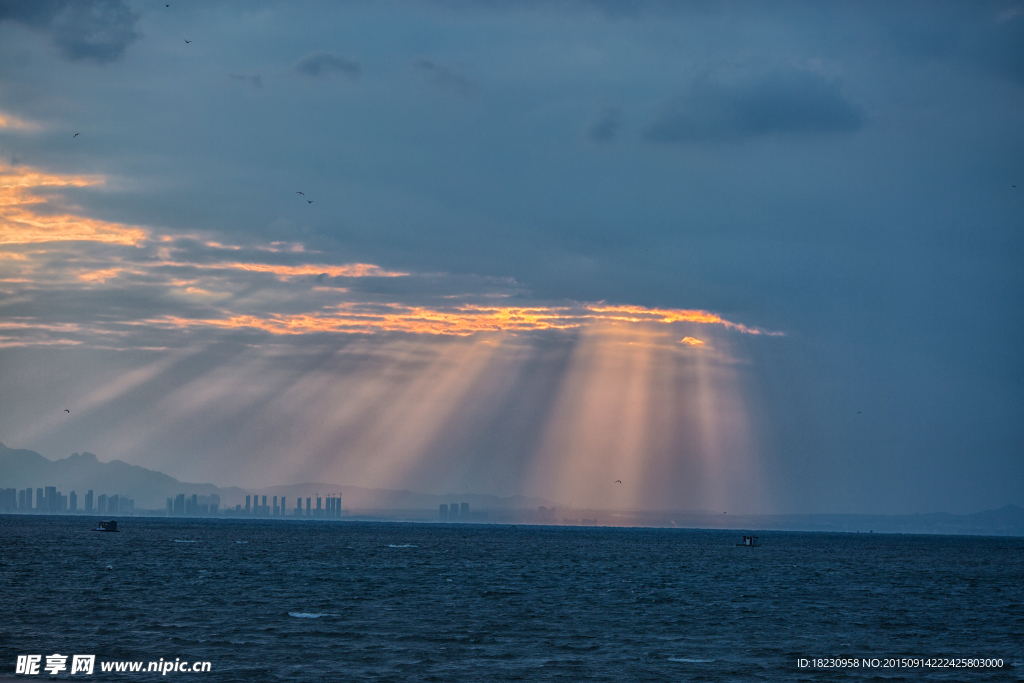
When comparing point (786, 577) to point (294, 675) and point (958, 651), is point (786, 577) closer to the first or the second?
point (958, 651)

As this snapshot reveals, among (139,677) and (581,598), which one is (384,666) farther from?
(581,598)

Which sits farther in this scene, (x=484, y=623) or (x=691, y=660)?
(x=484, y=623)

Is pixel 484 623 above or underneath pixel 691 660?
above

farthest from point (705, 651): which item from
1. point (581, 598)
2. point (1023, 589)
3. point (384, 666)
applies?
point (1023, 589)

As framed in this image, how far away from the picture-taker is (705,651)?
54938 millimetres

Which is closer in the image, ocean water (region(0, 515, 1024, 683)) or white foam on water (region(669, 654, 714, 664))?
ocean water (region(0, 515, 1024, 683))

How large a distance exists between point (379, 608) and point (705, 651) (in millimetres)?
28034

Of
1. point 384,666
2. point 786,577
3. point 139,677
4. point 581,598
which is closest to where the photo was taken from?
point 139,677

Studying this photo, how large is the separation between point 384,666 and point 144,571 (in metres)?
66.0

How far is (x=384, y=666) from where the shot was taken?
47.0 metres

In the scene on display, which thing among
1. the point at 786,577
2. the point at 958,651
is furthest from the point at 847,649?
the point at 786,577

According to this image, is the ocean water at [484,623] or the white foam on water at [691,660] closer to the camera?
the ocean water at [484,623]

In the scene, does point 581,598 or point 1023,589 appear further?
point 1023,589

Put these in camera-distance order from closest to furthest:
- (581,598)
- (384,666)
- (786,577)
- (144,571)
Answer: (384,666) → (581,598) → (144,571) → (786,577)
